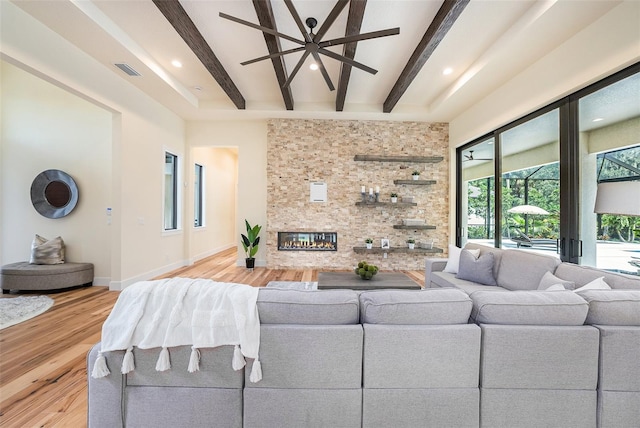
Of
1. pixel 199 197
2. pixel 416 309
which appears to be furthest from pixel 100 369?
pixel 199 197

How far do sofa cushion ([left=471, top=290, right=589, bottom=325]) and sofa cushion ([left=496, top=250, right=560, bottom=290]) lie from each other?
1.45 meters

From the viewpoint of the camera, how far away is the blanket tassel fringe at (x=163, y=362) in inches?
48.0

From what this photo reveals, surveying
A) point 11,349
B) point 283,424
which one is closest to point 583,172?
point 283,424

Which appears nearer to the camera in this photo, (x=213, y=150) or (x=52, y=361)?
(x=52, y=361)

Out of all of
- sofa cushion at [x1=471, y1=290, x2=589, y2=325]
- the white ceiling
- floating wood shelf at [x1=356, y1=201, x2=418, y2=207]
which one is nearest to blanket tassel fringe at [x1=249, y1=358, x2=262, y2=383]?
sofa cushion at [x1=471, y1=290, x2=589, y2=325]

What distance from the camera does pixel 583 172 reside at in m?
2.91

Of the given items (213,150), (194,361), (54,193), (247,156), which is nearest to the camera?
(194,361)

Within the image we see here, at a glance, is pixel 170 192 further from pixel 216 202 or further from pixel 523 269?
pixel 523 269

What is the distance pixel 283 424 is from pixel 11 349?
274 cm

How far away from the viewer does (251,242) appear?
5.51 meters

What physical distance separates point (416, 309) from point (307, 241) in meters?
4.44

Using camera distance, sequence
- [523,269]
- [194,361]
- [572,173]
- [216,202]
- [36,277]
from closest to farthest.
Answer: [194,361], [523,269], [572,173], [36,277], [216,202]

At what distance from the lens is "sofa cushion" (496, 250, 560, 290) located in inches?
102

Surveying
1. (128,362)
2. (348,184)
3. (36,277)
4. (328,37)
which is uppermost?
(328,37)
